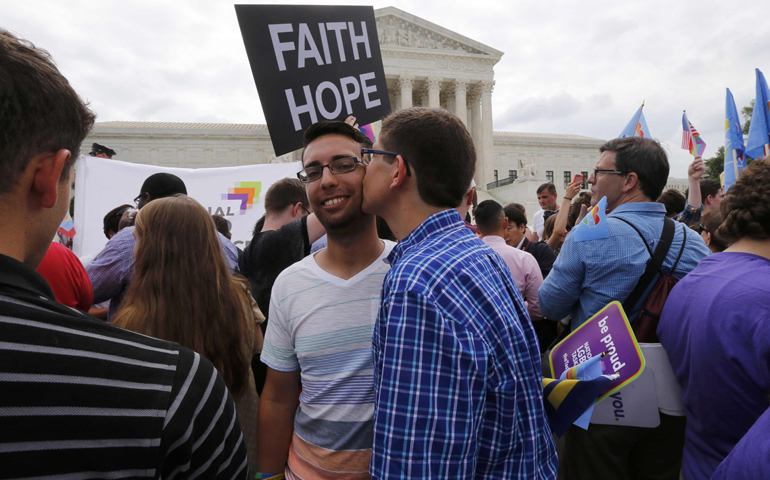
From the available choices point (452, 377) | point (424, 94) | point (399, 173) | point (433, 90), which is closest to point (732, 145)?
point (399, 173)

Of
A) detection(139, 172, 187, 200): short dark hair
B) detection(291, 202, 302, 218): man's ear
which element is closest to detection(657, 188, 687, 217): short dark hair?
detection(291, 202, 302, 218): man's ear

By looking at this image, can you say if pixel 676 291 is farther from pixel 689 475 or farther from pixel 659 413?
pixel 689 475

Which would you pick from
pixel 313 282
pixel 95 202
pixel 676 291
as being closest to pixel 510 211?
pixel 676 291

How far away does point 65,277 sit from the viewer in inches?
81.4

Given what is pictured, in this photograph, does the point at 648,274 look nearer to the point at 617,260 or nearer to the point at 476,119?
the point at 617,260

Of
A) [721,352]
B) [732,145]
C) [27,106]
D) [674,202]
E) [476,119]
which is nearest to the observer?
[27,106]

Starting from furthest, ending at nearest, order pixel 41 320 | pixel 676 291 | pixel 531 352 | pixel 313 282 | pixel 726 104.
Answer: pixel 726 104, pixel 676 291, pixel 313 282, pixel 531 352, pixel 41 320

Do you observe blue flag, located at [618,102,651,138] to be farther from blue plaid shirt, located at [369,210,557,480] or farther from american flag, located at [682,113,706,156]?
blue plaid shirt, located at [369,210,557,480]

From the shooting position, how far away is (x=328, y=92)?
3.30 meters

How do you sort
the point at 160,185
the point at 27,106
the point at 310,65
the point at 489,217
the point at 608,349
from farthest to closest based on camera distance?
the point at 489,217
the point at 160,185
the point at 310,65
the point at 608,349
the point at 27,106

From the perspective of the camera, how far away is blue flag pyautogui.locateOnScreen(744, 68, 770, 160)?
17.7 feet

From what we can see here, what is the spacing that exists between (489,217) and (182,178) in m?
4.72

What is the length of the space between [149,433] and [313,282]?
39.6 inches

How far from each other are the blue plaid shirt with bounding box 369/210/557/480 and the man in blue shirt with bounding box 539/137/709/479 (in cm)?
125
